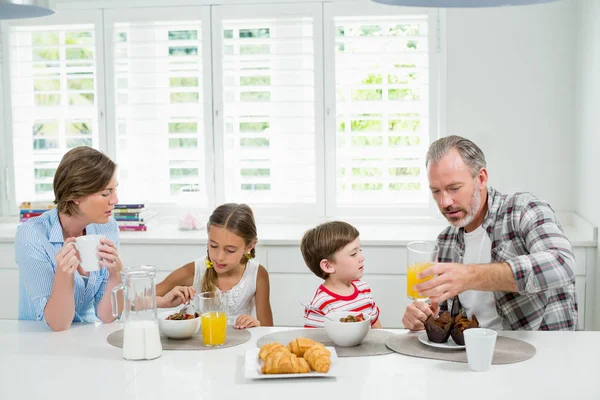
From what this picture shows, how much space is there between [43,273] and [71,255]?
0.68 ft

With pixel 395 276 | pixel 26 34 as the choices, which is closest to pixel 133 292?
pixel 395 276

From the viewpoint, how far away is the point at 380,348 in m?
1.92

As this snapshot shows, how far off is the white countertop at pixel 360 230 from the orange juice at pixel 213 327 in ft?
5.01

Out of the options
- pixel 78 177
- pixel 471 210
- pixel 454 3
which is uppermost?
pixel 454 3

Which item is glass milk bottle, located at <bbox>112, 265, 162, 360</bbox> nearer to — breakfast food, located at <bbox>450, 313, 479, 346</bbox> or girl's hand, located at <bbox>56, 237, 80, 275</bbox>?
girl's hand, located at <bbox>56, 237, 80, 275</bbox>

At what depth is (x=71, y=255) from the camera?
210 centimetres

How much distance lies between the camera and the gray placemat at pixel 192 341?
1947mm

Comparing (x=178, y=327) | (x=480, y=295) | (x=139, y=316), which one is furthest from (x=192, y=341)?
(x=480, y=295)

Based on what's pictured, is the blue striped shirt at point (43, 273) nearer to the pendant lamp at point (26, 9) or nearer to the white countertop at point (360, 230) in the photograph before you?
the pendant lamp at point (26, 9)

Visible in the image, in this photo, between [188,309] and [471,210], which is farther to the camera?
[471,210]

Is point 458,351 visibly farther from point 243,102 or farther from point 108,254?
point 243,102

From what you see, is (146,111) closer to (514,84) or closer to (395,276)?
(395,276)

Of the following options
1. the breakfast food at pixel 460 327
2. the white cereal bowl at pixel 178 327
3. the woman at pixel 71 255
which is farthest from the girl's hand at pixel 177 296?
the breakfast food at pixel 460 327

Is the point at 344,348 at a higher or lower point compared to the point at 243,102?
lower
